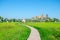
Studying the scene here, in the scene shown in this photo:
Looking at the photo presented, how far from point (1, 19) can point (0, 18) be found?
141 cm

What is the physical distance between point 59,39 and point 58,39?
0.11m

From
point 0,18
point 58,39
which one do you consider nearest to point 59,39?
point 58,39

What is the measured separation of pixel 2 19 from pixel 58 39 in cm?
10016

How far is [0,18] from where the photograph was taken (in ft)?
369

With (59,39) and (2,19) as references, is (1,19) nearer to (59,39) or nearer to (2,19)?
(2,19)

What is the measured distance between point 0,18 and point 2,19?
2.66 meters

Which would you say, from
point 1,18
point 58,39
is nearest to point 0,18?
point 1,18

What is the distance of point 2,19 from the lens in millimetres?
114875

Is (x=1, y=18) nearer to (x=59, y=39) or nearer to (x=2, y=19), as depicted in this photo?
(x=2, y=19)

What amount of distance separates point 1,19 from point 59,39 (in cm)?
9908

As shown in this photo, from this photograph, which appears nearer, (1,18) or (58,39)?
(58,39)

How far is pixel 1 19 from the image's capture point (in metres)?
114

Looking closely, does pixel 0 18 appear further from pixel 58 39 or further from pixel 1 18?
pixel 58 39

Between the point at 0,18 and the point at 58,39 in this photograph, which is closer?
the point at 58,39
